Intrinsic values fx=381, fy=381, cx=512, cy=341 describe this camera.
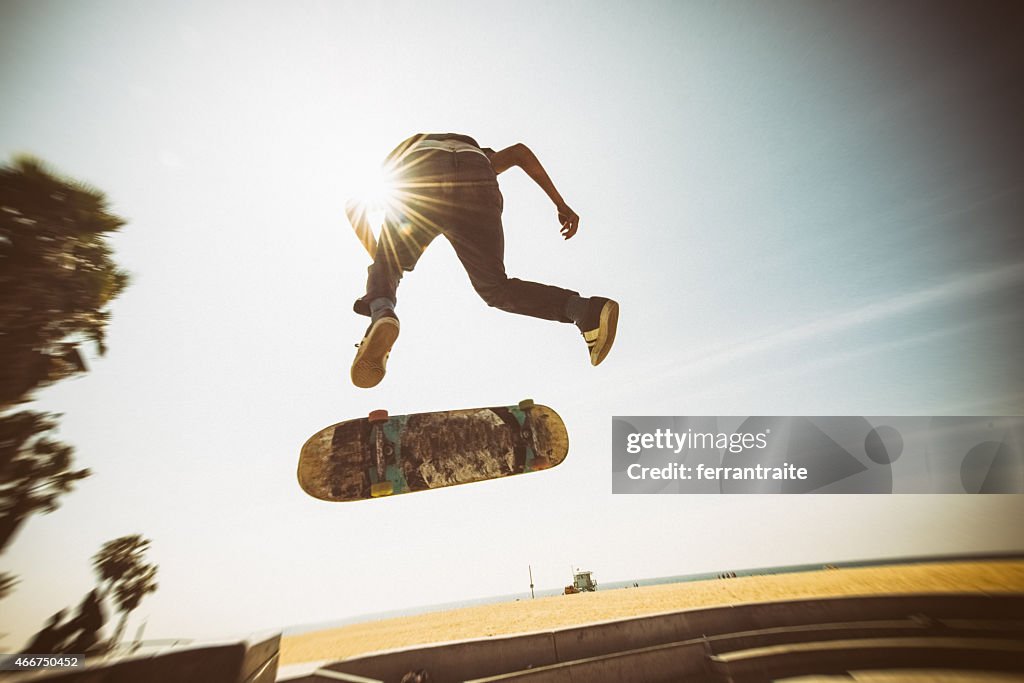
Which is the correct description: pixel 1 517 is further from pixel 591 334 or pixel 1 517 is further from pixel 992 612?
pixel 992 612

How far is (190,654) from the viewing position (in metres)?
3.66

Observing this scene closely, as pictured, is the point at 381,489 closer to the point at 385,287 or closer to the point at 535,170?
the point at 385,287

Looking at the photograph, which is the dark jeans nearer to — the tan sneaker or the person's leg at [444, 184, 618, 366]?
the person's leg at [444, 184, 618, 366]

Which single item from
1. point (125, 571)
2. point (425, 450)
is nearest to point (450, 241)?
point (425, 450)

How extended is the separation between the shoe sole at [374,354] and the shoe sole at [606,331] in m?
1.84

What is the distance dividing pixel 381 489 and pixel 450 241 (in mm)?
2911

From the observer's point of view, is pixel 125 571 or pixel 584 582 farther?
pixel 584 582

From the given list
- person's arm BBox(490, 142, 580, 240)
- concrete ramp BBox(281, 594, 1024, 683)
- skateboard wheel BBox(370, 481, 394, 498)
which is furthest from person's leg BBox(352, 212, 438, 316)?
concrete ramp BBox(281, 594, 1024, 683)

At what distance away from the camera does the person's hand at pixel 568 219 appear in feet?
14.2

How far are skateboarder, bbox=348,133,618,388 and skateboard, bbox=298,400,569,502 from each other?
1.37 m

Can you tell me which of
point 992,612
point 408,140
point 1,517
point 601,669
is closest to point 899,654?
point 992,612

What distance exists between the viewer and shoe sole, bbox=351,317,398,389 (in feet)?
10.4

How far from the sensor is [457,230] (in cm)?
331

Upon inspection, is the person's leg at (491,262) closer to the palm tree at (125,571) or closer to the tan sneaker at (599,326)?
the tan sneaker at (599,326)
